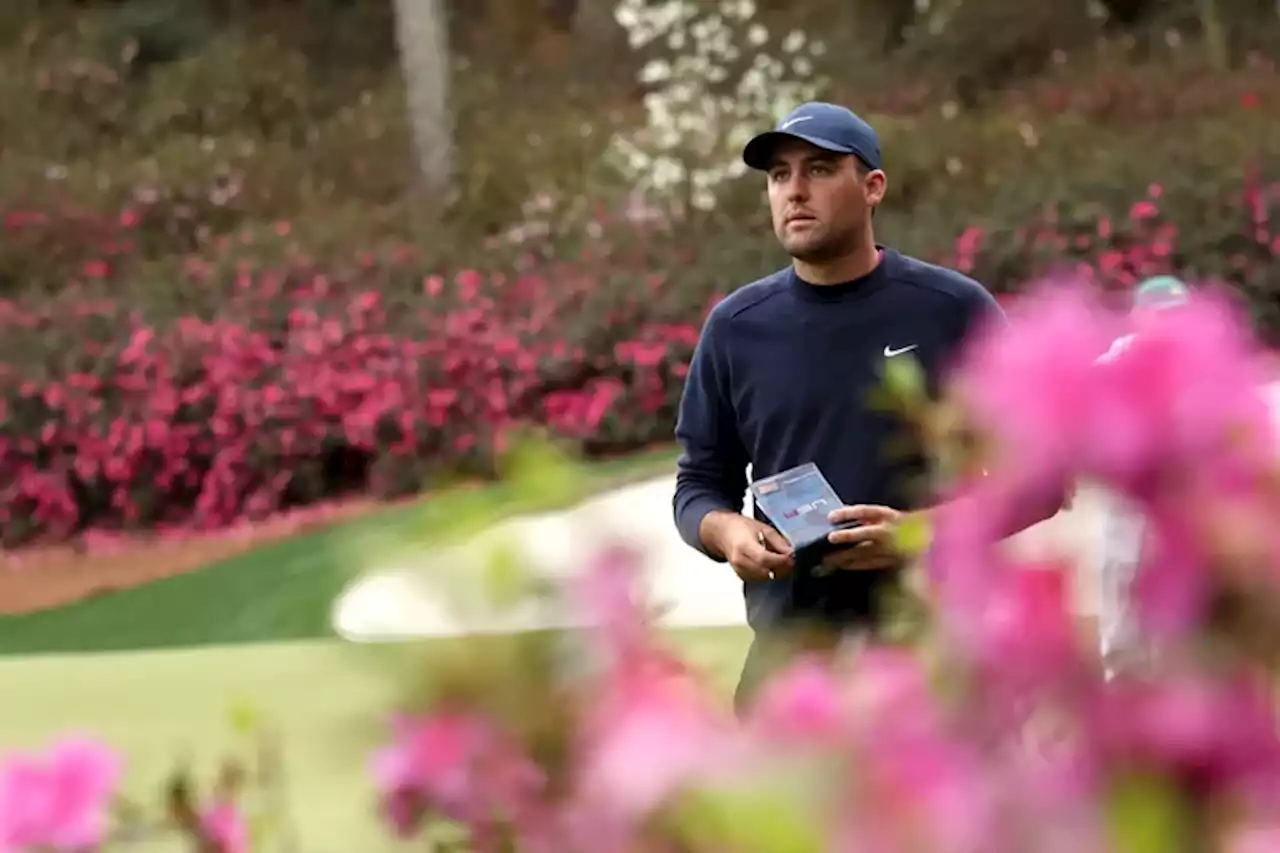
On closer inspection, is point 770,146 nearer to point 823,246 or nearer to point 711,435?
point 823,246

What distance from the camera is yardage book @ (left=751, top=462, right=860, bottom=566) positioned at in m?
1.43

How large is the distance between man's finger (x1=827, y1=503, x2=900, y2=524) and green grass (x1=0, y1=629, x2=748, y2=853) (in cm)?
14

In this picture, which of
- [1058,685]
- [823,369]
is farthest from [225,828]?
[823,369]

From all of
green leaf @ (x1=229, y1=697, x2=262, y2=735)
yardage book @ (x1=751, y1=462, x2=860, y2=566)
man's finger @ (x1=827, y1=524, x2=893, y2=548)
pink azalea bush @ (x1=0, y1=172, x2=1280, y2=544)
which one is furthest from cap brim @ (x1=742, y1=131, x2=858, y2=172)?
pink azalea bush @ (x1=0, y1=172, x2=1280, y2=544)

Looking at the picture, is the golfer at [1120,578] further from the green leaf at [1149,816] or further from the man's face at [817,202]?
the man's face at [817,202]

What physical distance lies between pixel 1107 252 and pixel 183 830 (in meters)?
5.39

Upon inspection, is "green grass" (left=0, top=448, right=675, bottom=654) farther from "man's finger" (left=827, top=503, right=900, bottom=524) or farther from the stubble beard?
"man's finger" (left=827, top=503, right=900, bottom=524)

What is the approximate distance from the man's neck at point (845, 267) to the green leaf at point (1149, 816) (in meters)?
1.37

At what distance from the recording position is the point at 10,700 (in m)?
3.80

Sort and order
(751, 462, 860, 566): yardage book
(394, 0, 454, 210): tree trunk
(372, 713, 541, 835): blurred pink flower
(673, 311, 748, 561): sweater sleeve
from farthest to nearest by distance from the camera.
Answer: (394, 0, 454, 210): tree trunk
(673, 311, 748, 561): sweater sleeve
(751, 462, 860, 566): yardage book
(372, 713, 541, 835): blurred pink flower

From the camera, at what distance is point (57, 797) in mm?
406

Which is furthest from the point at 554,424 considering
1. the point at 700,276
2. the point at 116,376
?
the point at 116,376

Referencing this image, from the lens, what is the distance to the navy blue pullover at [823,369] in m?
1.58

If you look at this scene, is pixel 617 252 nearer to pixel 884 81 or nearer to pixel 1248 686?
pixel 884 81
